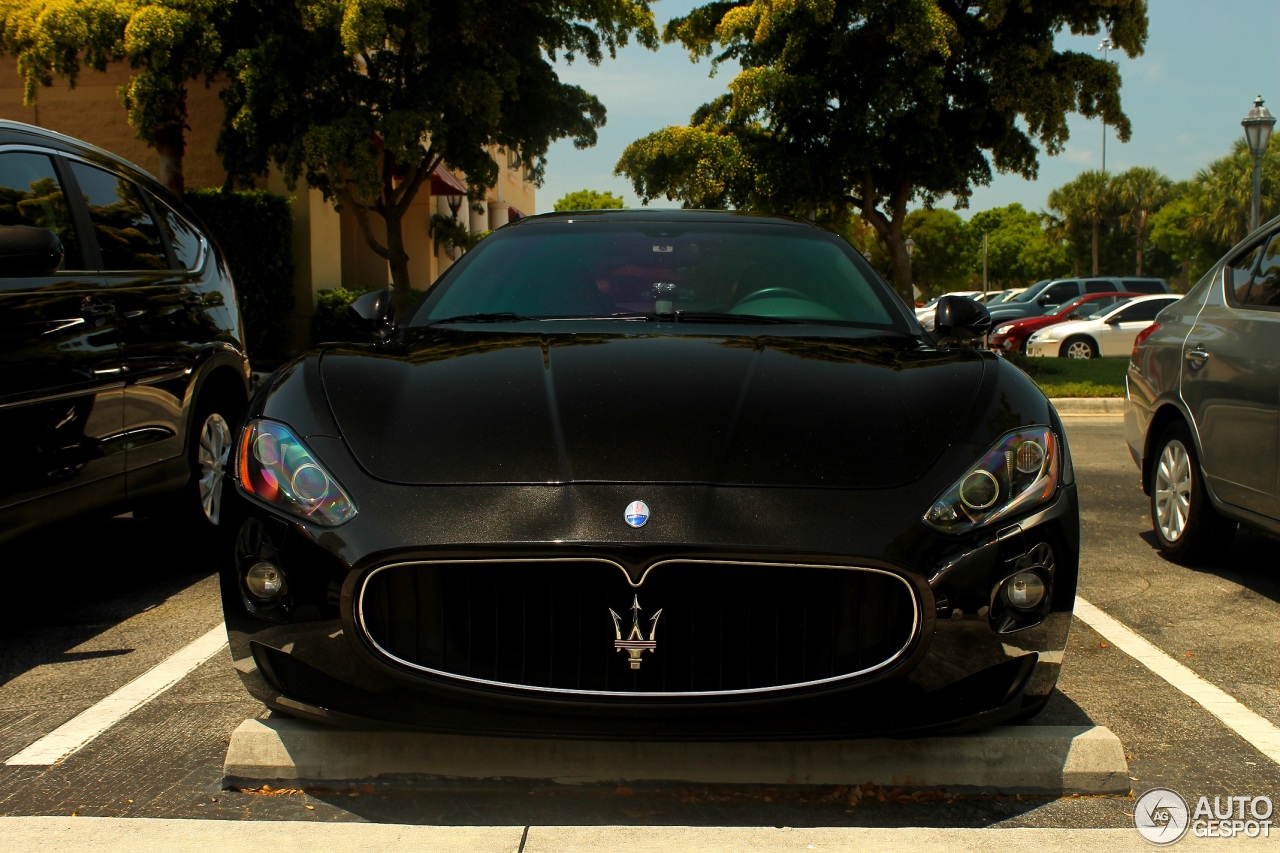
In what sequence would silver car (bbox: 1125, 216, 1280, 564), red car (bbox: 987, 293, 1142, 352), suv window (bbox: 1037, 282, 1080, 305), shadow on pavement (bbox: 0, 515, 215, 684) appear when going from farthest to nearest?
1. suv window (bbox: 1037, 282, 1080, 305)
2. red car (bbox: 987, 293, 1142, 352)
3. silver car (bbox: 1125, 216, 1280, 564)
4. shadow on pavement (bbox: 0, 515, 215, 684)

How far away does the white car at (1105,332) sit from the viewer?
23406mm

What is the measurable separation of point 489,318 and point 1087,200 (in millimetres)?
93176

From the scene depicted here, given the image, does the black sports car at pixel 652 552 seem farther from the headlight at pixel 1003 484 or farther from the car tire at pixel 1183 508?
the car tire at pixel 1183 508

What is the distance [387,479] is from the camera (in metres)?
2.74

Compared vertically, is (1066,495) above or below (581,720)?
above

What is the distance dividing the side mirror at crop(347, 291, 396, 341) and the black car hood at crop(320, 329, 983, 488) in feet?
2.28

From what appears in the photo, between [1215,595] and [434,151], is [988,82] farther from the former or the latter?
[1215,595]

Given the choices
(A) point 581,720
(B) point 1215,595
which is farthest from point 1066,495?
(B) point 1215,595

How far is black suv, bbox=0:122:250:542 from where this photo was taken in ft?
13.6

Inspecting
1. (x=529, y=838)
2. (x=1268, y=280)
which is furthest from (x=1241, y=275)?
(x=529, y=838)

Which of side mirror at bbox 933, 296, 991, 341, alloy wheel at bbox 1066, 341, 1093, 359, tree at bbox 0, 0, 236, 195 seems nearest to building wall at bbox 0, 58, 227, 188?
tree at bbox 0, 0, 236, 195

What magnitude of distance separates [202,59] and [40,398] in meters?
12.8

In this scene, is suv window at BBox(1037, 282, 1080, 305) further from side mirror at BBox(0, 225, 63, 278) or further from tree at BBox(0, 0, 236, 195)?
side mirror at BBox(0, 225, 63, 278)

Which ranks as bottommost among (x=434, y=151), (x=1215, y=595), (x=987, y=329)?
(x=1215, y=595)
